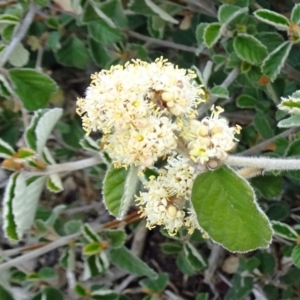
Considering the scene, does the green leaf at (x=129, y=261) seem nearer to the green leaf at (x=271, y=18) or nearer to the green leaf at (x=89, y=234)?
the green leaf at (x=89, y=234)

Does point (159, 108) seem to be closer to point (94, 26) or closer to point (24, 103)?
point (24, 103)

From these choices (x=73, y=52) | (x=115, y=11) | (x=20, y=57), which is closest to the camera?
(x=115, y=11)

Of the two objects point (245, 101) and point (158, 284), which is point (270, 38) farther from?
point (158, 284)

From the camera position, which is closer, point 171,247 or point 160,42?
point 171,247

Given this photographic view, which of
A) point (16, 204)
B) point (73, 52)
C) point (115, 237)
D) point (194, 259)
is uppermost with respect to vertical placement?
point (16, 204)

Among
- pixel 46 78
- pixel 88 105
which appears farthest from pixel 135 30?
pixel 88 105

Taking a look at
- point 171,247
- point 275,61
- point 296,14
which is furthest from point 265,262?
point 296,14

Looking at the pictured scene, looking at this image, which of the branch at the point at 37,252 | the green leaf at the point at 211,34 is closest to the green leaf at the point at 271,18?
the green leaf at the point at 211,34

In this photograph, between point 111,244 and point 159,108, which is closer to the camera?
point 159,108
